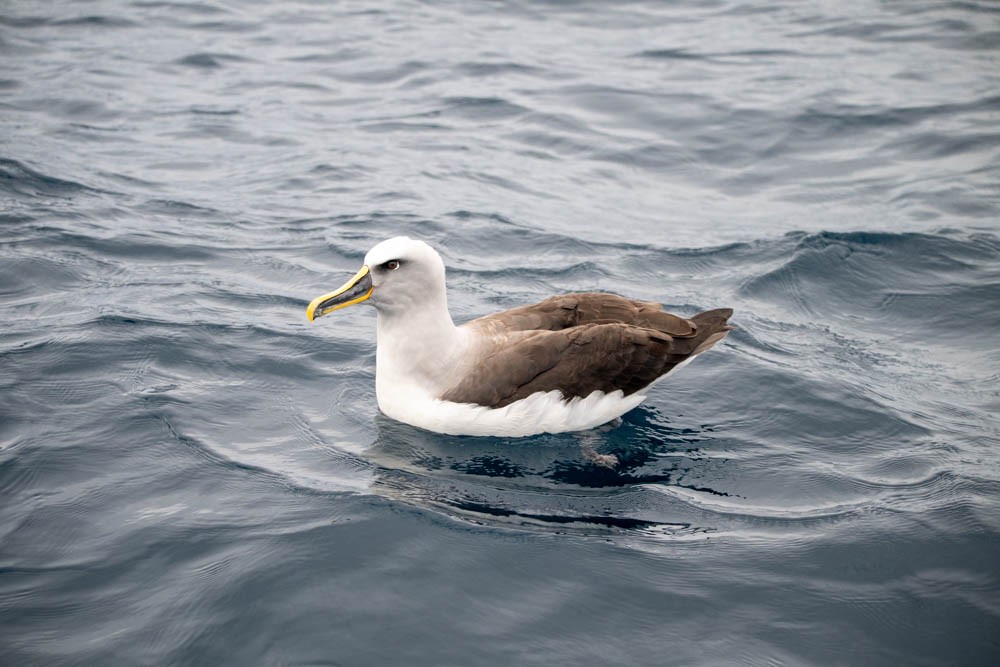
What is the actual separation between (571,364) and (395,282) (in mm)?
1565

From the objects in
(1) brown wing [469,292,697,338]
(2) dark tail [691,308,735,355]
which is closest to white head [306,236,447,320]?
(1) brown wing [469,292,697,338]

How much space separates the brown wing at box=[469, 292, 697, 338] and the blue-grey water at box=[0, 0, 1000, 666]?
33.3 inches

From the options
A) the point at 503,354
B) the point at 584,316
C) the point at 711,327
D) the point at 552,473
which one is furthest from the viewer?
the point at 711,327

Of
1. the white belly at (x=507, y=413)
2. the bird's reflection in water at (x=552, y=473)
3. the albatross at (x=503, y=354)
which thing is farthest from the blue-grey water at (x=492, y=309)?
the albatross at (x=503, y=354)

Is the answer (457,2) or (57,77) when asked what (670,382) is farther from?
(457,2)

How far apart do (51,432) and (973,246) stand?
9808mm

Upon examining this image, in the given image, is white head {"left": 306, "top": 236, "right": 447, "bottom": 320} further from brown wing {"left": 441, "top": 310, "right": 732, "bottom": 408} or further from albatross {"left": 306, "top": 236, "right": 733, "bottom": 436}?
brown wing {"left": 441, "top": 310, "right": 732, "bottom": 408}

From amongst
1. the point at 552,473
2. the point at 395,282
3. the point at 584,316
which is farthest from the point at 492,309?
the point at 552,473

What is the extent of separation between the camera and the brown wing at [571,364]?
8016 millimetres

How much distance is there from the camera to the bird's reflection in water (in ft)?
23.5

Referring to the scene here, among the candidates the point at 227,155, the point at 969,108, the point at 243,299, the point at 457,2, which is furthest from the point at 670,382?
the point at 457,2

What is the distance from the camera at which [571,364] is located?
8.05 metres

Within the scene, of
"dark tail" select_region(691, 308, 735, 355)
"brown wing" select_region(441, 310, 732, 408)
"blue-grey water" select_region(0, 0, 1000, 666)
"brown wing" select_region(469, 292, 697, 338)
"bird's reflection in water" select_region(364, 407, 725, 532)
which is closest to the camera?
"blue-grey water" select_region(0, 0, 1000, 666)

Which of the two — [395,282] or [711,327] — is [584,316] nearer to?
[711,327]
